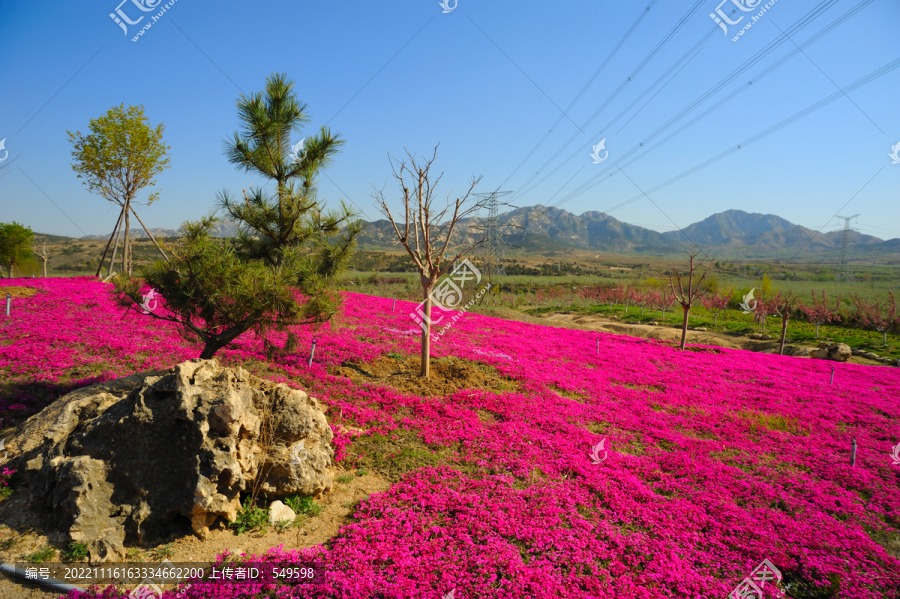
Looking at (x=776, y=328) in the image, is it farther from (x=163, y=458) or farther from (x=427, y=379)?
(x=163, y=458)

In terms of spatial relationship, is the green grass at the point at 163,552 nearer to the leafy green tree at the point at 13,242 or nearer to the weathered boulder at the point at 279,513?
the weathered boulder at the point at 279,513

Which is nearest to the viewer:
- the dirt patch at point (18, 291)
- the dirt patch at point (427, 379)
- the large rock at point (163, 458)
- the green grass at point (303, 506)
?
the large rock at point (163, 458)

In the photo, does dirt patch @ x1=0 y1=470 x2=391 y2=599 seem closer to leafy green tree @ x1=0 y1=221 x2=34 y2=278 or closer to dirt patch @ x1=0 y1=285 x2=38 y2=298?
dirt patch @ x1=0 y1=285 x2=38 y2=298

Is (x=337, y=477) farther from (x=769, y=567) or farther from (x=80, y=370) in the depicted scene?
(x=80, y=370)

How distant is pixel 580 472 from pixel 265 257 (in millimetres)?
7511

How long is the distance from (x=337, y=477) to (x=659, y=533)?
4749 millimetres

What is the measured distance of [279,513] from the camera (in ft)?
16.8

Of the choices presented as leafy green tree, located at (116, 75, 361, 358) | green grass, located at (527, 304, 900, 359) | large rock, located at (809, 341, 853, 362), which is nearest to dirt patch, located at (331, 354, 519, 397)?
leafy green tree, located at (116, 75, 361, 358)

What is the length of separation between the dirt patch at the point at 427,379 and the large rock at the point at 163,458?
4.19 metres

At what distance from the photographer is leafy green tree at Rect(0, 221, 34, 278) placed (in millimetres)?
27672

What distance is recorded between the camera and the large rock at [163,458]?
14.4 feet

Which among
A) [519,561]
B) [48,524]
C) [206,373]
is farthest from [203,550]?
[519,561]

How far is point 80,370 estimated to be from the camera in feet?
28.1

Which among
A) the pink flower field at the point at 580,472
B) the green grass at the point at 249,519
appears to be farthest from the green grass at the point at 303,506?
the pink flower field at the point at 580,472
